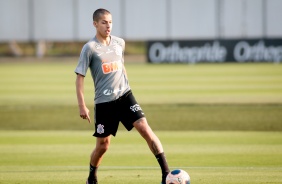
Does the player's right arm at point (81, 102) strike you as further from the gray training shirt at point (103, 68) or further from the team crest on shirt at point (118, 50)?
the team crest on shirt at point (118, 50)

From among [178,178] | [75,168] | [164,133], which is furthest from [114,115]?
[164,133]

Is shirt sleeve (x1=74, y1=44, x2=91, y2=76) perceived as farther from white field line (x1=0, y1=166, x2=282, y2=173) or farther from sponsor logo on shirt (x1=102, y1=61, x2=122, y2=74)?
white field line (x1=0, y1=166, x2=282, y2=173)

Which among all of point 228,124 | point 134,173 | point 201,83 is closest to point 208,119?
point 228,124

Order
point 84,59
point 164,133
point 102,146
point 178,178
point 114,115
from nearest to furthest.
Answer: point 178,178 → point 84,59 → point 114,115 → point 102,146 → point 164,133

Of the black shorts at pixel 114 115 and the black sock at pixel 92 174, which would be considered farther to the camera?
the black sock at pixel 92 174

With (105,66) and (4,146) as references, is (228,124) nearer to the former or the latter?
(4,146)

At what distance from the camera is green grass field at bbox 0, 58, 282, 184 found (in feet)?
36.5

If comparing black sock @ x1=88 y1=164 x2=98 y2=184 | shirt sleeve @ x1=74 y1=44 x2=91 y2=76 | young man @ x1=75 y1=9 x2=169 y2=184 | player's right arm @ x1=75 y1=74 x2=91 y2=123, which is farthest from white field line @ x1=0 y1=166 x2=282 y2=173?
shirt sleeve @ x1=74 y1=44 x2=91 y2=76

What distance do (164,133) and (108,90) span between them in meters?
6.95

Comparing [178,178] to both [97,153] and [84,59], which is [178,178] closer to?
[97,153]

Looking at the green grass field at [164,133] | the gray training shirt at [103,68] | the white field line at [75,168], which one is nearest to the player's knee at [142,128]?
the gray training shirt at [103,68]

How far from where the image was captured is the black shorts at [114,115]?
9.52 meters

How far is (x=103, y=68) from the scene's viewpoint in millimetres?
9508

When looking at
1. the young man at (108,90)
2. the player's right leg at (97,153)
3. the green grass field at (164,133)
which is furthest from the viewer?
the green grass field at (164,133)
